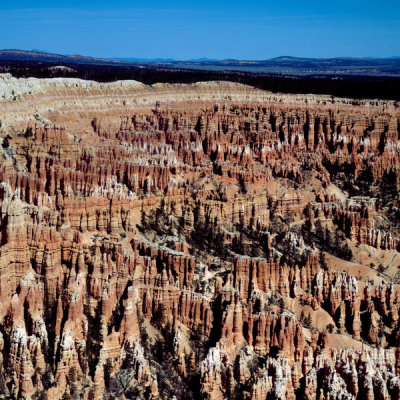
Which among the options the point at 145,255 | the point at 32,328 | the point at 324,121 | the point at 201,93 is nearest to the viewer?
the point at 32,328

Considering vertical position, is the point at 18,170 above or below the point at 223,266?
above

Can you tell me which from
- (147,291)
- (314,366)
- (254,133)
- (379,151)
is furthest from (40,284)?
(379,151)

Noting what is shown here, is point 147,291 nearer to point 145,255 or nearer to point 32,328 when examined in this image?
point 145,255

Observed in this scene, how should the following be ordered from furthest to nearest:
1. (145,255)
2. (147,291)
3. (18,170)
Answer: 1. (18,170)
2. (145,255)
3. (147,291)

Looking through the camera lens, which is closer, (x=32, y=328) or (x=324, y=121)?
(x=32, y=328)

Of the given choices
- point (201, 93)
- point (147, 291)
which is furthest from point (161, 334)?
point (201, 93)

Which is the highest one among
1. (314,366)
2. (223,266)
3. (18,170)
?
(18,170)

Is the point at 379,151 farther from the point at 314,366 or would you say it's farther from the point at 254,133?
the point at 314,366
